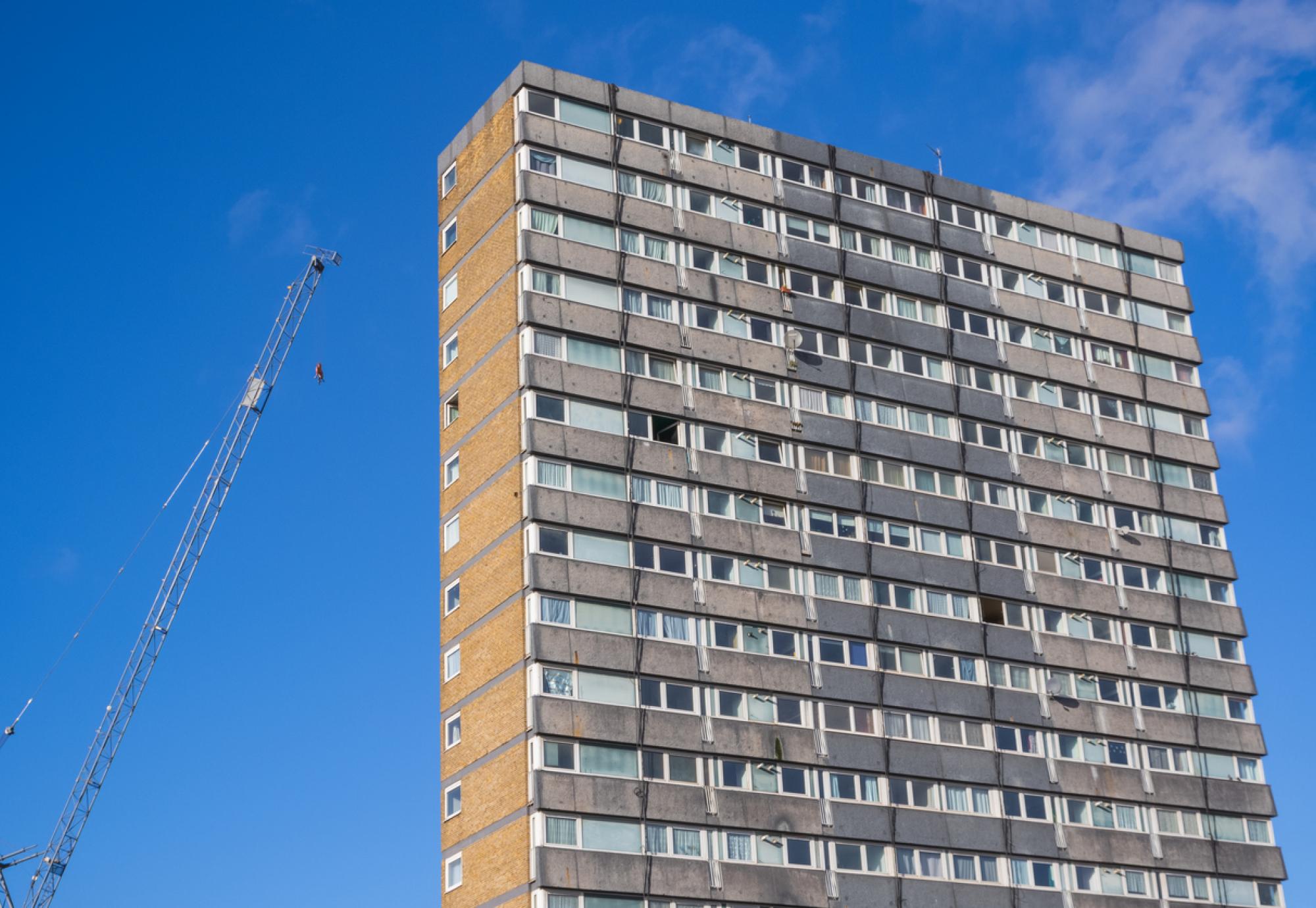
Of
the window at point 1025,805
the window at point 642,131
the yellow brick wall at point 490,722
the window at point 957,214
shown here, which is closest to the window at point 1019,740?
the window at point 1025,805

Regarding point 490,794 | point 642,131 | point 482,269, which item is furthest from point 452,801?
point 642,131

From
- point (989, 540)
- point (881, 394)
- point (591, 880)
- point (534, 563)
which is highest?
point (881, 394)

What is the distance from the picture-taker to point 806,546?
268 ft

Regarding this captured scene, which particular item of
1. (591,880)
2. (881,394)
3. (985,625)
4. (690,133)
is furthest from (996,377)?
(591,880)

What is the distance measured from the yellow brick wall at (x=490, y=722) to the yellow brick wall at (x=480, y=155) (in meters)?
25.9

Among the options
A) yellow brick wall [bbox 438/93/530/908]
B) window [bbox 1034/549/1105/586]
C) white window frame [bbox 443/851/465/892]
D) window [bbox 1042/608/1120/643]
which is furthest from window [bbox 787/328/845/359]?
white window frame [bbox 443/851/465/892]

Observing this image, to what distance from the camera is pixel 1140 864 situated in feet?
276

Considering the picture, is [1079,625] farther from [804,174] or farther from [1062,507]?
[804,174]

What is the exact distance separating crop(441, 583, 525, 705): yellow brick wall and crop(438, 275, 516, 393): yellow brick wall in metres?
13.2

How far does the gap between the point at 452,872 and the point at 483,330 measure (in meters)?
24.3

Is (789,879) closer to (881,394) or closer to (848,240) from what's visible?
(881,394)

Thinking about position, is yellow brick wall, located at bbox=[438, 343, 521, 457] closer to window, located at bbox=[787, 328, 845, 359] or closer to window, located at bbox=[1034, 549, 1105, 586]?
window, located at bbox=[787, 328, 845, 359]

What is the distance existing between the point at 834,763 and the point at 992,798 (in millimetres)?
8886

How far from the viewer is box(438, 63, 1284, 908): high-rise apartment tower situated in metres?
74.0
